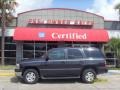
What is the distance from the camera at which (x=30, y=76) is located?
2011 centimetres

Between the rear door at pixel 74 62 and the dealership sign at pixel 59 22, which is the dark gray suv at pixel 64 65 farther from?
the dealership sign at pixel 59 22

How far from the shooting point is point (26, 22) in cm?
3634

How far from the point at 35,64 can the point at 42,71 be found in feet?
1.67

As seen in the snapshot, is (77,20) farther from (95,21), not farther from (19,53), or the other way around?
(19,53)

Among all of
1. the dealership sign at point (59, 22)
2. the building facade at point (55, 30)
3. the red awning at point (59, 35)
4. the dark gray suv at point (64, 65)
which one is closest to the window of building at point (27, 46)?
the building facade at point (55, 30)

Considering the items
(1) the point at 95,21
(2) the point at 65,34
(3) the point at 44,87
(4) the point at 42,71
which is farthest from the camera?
(1) the point at 95,21

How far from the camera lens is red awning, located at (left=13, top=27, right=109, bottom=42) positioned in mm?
34375

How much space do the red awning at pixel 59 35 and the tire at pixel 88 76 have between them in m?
14.0

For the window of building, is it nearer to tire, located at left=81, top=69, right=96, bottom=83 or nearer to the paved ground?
the paved ground

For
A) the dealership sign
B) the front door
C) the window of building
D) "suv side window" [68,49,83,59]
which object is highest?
the dealership sign

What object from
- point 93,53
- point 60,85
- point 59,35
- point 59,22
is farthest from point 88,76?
point 59,22

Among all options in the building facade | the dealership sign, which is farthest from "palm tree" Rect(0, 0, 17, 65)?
the dealership sign

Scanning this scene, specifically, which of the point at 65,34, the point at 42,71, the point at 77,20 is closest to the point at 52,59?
the point at 42,71

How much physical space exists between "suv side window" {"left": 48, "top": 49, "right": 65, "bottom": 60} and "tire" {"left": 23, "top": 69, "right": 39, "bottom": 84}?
3.74ft
